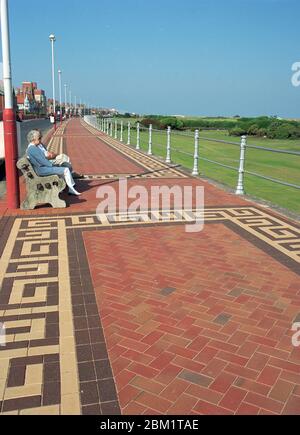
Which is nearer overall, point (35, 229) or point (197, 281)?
point (197, 281)

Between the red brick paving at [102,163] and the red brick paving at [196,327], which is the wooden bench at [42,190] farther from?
the red brick paving at [102,163]

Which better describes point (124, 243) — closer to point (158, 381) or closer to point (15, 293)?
point (15, 293)

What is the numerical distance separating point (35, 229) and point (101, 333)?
325 cm

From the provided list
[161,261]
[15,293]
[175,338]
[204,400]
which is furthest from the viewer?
[161,261]

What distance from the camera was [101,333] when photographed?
346 cm

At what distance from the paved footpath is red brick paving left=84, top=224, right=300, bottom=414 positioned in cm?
1

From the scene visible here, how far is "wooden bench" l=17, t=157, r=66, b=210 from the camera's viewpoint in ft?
23.9

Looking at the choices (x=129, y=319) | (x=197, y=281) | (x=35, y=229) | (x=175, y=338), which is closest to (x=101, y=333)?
(x=129, y=319)

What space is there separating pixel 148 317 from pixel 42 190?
14.4 ft

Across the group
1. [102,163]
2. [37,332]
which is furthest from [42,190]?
[102,163]

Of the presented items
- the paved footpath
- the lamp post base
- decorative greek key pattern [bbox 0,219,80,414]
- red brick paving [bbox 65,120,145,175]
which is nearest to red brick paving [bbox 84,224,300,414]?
the paved footpath

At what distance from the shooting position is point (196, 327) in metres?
3.56

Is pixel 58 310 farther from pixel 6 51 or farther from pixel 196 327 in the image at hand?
pixel 6 51

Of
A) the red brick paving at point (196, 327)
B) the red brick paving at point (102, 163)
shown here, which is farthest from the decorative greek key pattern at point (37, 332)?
the red brick paving at point (102, 163)
